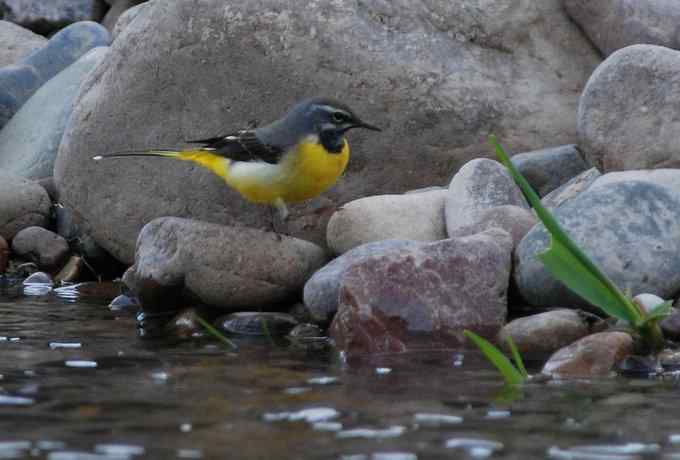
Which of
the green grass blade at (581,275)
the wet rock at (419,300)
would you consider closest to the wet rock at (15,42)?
the wet rock at (419,300)

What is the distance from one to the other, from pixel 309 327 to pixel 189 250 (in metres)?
0.90

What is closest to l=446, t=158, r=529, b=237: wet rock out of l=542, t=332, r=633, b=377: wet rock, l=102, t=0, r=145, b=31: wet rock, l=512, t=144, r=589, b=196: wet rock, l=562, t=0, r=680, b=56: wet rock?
l=512, t=144, r=589, b=196: wet rock

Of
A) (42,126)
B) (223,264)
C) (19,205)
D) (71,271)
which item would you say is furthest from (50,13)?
(223,264)

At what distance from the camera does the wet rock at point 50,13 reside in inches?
632

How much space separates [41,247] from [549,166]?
3863 mm

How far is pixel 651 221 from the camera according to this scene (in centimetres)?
722

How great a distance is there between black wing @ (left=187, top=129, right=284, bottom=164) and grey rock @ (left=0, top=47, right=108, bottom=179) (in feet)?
9.61

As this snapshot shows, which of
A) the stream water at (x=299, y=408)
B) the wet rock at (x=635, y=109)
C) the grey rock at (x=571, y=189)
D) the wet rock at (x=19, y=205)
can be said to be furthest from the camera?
the wet rock at (x=19, y=205)

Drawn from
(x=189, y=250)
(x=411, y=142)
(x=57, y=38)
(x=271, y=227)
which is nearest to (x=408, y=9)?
(x=411, y=142)

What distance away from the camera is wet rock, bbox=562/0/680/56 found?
9398 millimetres

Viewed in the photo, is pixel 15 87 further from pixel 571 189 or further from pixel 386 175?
pixel 571 189

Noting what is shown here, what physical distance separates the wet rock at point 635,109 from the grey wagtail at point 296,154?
151cm

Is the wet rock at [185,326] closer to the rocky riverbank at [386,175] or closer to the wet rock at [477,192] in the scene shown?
the rocky riverbank at [386,175]

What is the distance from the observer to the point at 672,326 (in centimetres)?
671
